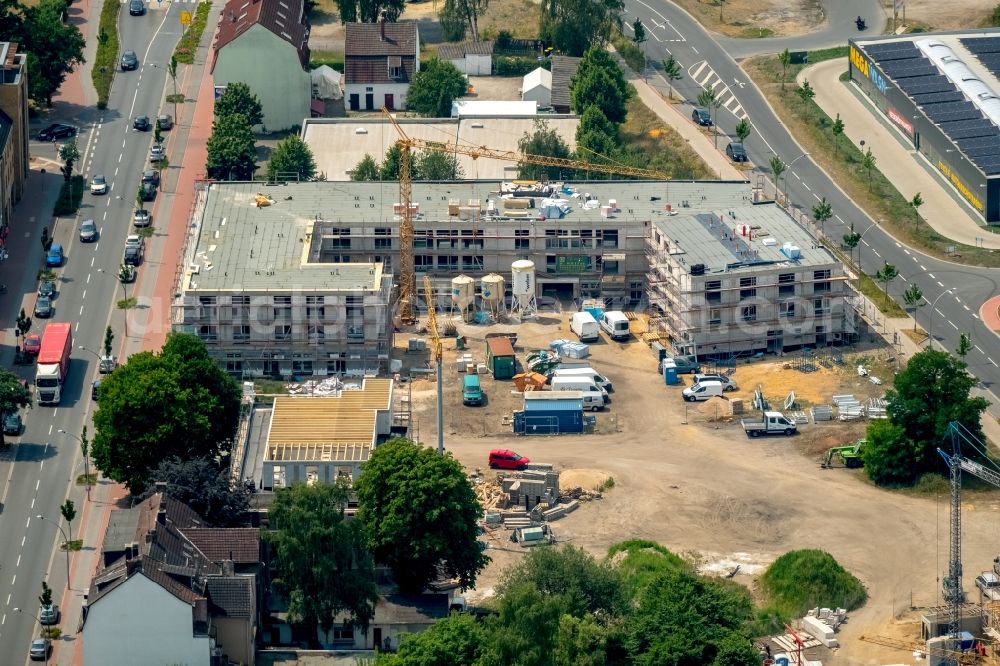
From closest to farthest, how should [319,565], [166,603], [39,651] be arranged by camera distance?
[166,603] < [319,565] < [39,651]

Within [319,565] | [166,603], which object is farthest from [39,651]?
[319,565]

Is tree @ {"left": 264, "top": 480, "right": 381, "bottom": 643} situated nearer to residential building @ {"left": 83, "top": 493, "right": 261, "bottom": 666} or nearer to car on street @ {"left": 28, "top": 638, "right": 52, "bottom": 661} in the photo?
residential building @ {"left": 83, "top": 493, "right": 261, "bottom": 666}

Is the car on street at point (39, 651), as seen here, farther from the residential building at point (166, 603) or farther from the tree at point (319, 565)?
the tree at point (319, 565)

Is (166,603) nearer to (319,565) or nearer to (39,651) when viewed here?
(319,565)

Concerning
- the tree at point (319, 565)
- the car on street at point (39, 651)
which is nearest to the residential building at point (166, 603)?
the tree at point (319, 565)

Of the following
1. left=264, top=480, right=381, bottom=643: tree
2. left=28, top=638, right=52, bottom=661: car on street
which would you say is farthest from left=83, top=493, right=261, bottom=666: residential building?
left=28, top=638, right=52, bottom=661: car on street

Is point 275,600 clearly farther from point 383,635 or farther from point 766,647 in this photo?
point 766,647
